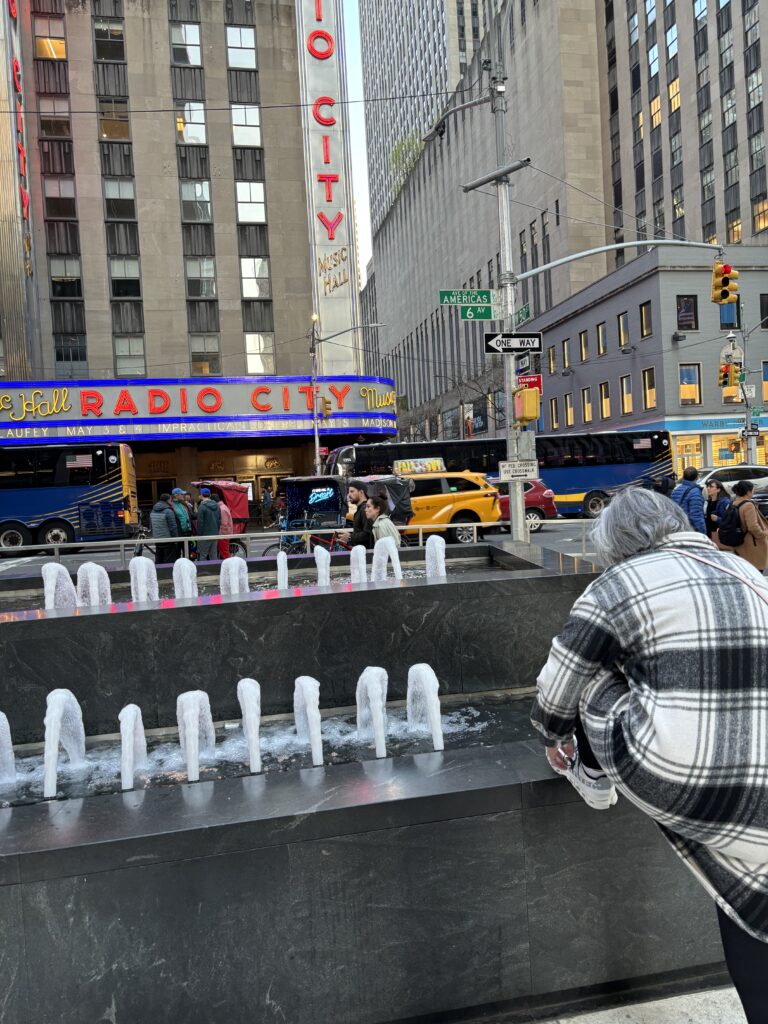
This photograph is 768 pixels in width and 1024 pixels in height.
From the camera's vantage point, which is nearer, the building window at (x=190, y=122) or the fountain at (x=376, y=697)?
the fountain at (x=376, y=697)

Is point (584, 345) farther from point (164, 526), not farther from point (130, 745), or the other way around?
point (130, 745)

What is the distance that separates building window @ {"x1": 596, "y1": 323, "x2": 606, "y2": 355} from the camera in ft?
162

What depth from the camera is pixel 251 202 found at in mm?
40125

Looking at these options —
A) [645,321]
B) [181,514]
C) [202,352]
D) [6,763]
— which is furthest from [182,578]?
[645,321]

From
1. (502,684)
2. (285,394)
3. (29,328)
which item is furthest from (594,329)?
(502,684)

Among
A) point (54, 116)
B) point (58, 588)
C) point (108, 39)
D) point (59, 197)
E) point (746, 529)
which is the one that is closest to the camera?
point (58, 588)

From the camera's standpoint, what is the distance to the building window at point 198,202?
39531mm

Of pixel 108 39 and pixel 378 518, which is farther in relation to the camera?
pixel 108 39

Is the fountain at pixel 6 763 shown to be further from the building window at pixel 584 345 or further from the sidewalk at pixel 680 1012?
the building window at pixel 584 345

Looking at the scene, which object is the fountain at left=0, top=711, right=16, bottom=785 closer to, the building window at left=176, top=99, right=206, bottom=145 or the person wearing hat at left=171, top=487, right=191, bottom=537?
the person wearing hat at left=171, top=487, right=191, bottom=537

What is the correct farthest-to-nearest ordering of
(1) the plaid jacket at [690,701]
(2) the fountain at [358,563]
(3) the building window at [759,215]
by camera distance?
(3) the building window at [759,215] < (2) the fountain at [358,563] < (1) the plaid jacket at [690,701]

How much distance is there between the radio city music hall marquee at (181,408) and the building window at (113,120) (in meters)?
13.4

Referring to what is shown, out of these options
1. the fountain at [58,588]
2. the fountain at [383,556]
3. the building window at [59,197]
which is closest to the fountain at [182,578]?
the fountain at [58,588]

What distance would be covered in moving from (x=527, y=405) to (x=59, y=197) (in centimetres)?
3467
